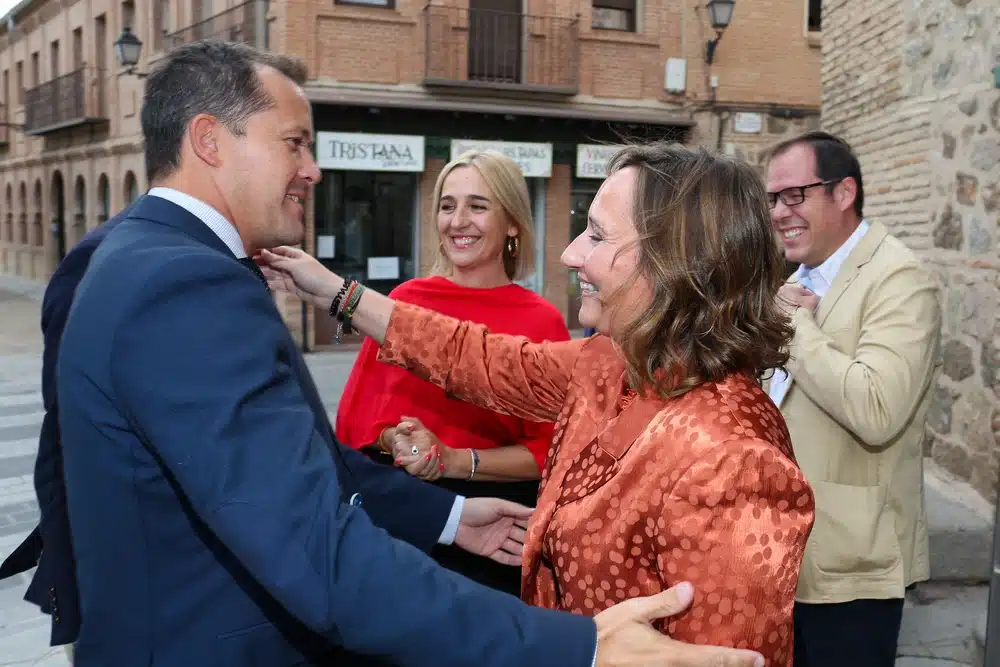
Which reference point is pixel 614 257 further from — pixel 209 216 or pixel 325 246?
pixel 325 246

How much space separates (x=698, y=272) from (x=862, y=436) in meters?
1.01

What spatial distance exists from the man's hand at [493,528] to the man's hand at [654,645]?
0.90m

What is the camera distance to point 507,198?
134 inches

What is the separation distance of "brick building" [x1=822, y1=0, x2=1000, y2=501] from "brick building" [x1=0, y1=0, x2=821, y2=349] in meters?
7.99

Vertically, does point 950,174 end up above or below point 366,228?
above

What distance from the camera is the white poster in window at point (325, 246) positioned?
14.1 m

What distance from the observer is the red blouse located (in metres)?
3.13

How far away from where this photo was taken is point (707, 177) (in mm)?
1626

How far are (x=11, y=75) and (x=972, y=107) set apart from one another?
30.7m

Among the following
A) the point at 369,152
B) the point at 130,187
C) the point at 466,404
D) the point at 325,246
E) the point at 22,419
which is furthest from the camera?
the point at 130,187

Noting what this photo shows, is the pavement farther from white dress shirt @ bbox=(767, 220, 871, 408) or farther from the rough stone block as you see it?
white dress shirt @ bbox=(767, 220, 871, 408)

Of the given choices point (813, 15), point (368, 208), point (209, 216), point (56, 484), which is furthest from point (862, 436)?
point (813, 15)

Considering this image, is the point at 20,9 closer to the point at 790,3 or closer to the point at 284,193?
the point at 790,3

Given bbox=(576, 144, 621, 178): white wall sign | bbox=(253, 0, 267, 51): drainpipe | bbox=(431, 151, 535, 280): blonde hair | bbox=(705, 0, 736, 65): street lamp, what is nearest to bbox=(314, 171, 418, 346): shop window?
bbox=(253, 0, 267, 51): drainpipe
